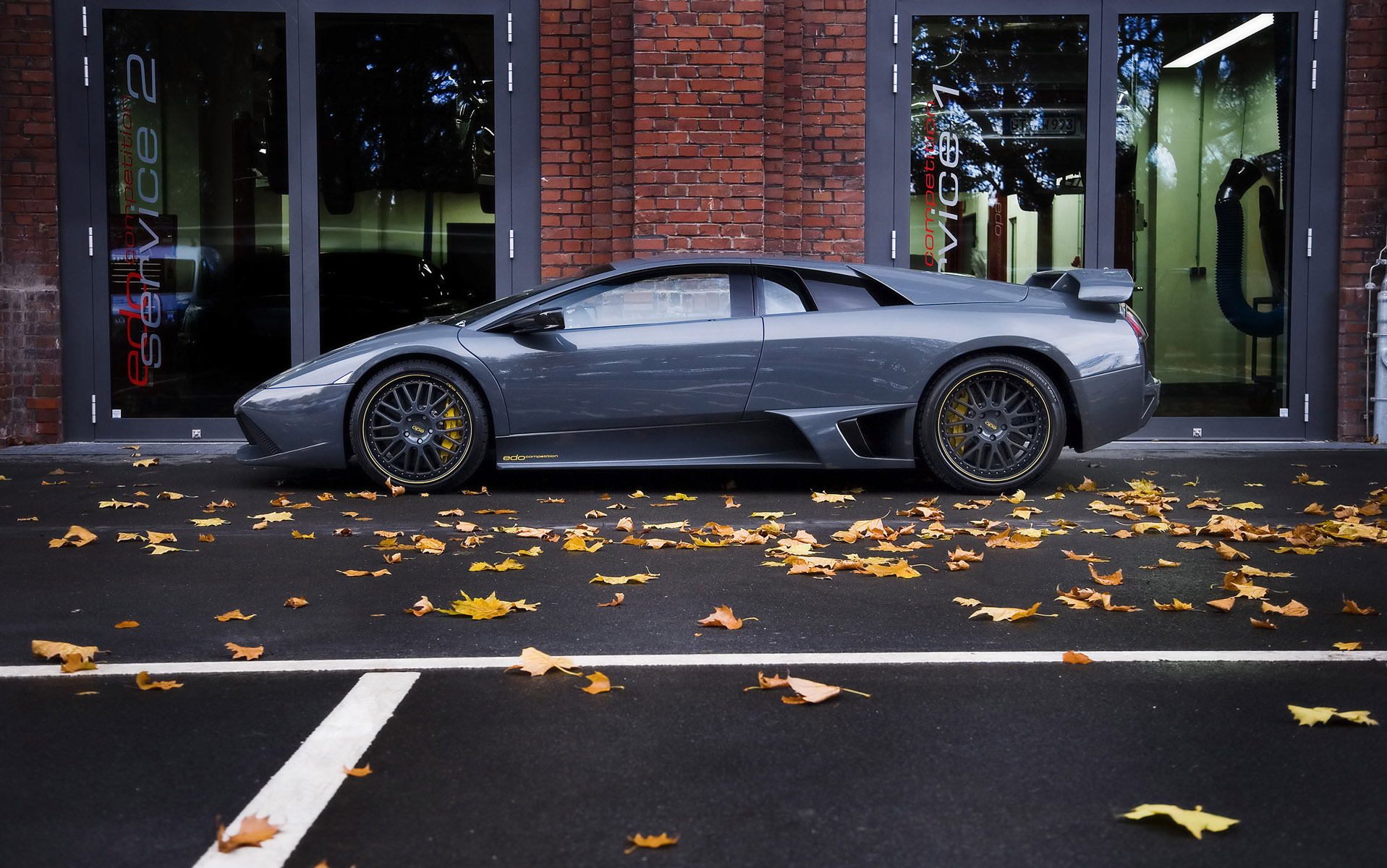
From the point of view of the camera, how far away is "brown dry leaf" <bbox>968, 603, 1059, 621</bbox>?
438 cm

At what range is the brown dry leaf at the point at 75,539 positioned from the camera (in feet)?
19.1

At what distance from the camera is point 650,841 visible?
8.30ft

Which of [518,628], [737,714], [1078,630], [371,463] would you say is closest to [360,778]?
[737,714]

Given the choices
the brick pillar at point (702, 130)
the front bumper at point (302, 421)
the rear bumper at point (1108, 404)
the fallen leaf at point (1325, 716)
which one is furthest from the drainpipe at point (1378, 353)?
the fallen leaf at point (1325, 716)

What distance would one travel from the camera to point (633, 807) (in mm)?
2727

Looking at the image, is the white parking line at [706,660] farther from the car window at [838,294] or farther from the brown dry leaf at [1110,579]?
the car window at [838,294]

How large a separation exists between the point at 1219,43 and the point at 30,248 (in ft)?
29.3

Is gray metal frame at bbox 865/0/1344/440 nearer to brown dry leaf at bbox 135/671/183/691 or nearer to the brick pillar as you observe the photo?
the brick pillar

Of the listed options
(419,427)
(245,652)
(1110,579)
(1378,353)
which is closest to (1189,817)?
(1110,579)

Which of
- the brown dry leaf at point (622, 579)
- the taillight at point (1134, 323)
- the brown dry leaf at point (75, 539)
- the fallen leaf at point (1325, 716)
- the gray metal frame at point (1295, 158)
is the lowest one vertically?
the fallen leaf at point (1325, 716)

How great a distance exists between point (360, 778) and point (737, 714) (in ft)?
2.92

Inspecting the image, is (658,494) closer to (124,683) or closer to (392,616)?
(392,616)

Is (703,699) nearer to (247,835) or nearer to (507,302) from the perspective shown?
(247,835)

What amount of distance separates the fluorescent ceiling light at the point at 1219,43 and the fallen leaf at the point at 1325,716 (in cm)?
846
